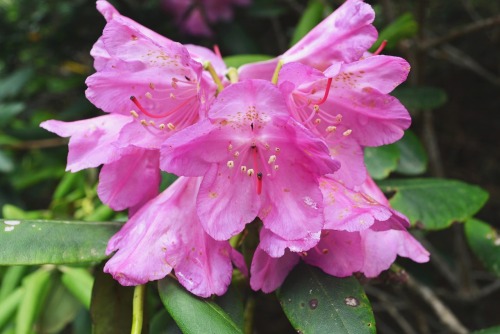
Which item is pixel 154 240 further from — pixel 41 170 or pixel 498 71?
pixel 498 71

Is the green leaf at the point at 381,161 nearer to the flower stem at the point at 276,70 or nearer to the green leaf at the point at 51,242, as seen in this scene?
the flower stem at the point at 276,70

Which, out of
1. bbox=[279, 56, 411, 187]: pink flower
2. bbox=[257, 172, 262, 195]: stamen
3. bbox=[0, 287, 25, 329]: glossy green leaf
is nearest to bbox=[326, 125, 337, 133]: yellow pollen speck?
bbox=[279, 56, 411, 187]: pink flower

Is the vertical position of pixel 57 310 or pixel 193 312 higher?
pixel 193 312

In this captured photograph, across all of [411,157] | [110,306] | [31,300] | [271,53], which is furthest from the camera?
[271,53]

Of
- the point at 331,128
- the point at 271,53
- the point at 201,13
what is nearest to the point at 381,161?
the point at 331,128

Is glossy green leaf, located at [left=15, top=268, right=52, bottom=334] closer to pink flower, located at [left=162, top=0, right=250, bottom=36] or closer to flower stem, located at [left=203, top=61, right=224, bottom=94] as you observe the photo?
flower stem, located at [left=203, top=61, right=224, bottom=94]

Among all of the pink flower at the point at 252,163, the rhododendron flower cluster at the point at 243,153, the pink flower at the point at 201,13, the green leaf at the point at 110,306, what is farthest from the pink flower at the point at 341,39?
Answer: the pink flower at the point at 201,13

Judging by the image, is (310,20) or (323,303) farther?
(310,20)

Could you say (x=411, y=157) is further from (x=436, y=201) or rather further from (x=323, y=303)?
(x=323, y=303)
